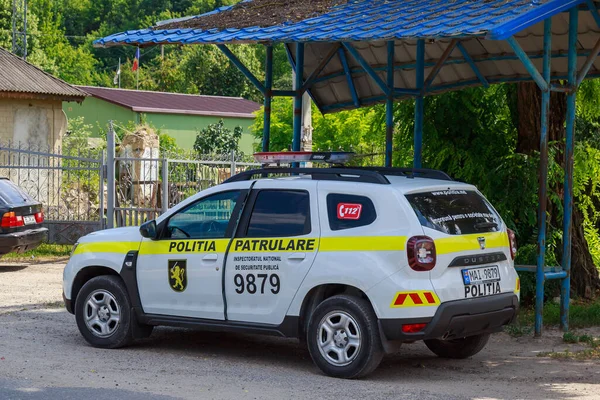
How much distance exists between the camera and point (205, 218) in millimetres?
9430

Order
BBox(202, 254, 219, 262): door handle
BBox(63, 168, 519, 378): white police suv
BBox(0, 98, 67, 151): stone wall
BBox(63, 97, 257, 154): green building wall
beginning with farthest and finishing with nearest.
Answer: BBox(63, 97, 257, 154): green building wall → BBox(0, 98, 67, 151): stone wall → BBox(202, 254, 219, 262): door handle → BBox(63, 168, 519, 378): white police suv

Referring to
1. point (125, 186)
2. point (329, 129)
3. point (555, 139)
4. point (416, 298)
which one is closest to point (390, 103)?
point (555, 139)

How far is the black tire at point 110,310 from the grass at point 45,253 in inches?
354

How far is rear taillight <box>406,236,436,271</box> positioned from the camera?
26.3ft

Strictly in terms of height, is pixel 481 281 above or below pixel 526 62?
below

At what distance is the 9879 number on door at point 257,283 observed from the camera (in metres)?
8.79

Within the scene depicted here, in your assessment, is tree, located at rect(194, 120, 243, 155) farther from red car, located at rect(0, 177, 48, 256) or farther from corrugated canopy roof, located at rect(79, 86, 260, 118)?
red car, located at rect(0, 177, 48, 256)

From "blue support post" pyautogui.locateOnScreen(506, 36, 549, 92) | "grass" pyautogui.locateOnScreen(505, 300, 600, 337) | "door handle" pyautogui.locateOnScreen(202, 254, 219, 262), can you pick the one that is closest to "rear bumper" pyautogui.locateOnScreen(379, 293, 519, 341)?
"door handle" pyautogui.locateOnScreen(202, 254, 219, 262)

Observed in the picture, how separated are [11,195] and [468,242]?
10243 mm

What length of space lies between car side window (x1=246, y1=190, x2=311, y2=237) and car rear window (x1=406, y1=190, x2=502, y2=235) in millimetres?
977

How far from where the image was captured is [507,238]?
8977 millimetres

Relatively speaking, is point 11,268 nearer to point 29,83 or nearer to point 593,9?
point 593,9

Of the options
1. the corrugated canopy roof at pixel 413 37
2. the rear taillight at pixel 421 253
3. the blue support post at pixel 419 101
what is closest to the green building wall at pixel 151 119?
the corrugated canopy roof at pixel 413 37

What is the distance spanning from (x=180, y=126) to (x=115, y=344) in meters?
42.3
